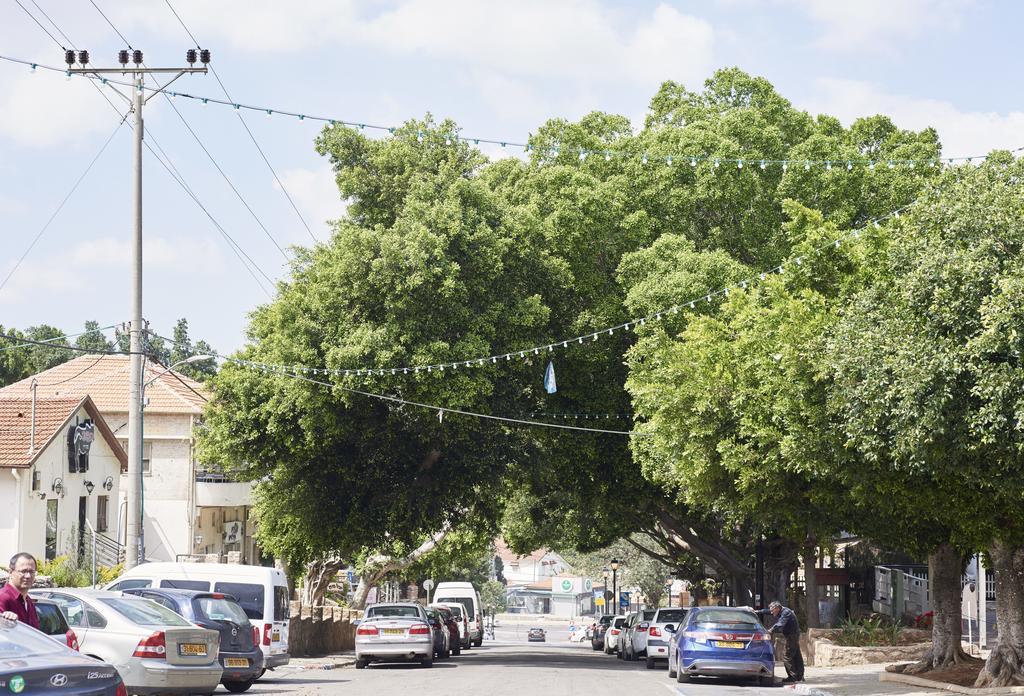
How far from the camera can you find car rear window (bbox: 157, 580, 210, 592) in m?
22.3

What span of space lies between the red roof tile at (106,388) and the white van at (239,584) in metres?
29.2

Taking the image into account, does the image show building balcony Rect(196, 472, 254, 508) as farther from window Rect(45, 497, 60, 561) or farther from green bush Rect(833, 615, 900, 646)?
green bush Rect(833, 615, 900, 646)

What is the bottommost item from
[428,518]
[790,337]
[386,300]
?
[428,518]

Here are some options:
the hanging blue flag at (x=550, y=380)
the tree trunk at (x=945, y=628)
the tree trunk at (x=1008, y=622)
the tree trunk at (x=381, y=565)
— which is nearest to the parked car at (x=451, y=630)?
the tree trunk at (x=381, y=565)

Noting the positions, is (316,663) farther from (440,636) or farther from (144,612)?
(144,612)

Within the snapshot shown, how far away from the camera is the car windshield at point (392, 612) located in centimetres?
2875

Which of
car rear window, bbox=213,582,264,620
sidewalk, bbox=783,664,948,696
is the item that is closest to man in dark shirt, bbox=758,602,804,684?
sidewalk, bbox=783,664,948,696

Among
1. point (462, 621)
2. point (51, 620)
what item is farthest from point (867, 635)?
point (51, 620)

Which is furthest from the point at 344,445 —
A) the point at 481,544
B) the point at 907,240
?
the point at 907,240

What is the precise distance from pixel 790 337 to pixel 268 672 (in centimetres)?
1325

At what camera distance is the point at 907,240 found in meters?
18.3

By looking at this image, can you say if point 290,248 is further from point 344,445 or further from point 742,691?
point 742,691

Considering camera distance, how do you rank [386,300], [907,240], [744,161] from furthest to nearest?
[744,161]
[386,300]
[907,240]

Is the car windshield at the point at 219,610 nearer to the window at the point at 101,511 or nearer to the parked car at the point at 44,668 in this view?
the parked car at the point at 44,668
